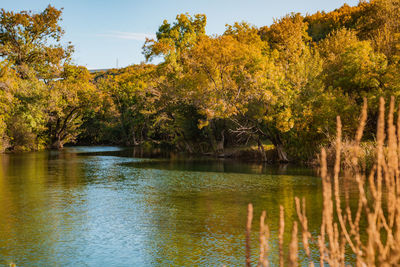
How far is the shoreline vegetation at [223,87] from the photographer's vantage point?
3253 cm

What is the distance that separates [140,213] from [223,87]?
2204 centimetres

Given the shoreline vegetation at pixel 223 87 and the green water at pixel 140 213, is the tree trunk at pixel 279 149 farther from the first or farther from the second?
the green water at pixel 140 213

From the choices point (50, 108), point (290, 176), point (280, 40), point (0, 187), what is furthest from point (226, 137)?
point (0, 187)

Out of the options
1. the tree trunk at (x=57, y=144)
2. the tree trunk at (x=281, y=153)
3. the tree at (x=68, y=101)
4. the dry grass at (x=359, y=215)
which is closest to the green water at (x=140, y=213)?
A: the tree trunk at (x=281, y=153)

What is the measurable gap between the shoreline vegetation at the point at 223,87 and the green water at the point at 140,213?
20.2 feet

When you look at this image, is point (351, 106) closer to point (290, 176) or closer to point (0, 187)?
point (290, 176)

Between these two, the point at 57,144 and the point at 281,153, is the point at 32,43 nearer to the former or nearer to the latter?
the point at 57,144

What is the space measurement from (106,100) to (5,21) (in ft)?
67.4

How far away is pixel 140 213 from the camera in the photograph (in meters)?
16.4

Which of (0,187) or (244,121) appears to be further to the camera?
(244,121)

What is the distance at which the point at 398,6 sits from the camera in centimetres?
4788

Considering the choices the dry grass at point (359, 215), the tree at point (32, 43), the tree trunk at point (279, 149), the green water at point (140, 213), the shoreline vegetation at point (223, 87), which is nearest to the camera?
the dry grass at point (359, 215)

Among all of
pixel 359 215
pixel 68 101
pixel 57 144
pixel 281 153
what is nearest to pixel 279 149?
pixel 281 153

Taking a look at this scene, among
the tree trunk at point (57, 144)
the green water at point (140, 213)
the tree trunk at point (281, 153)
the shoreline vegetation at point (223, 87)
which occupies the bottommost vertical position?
the green water at point (140, 213)
